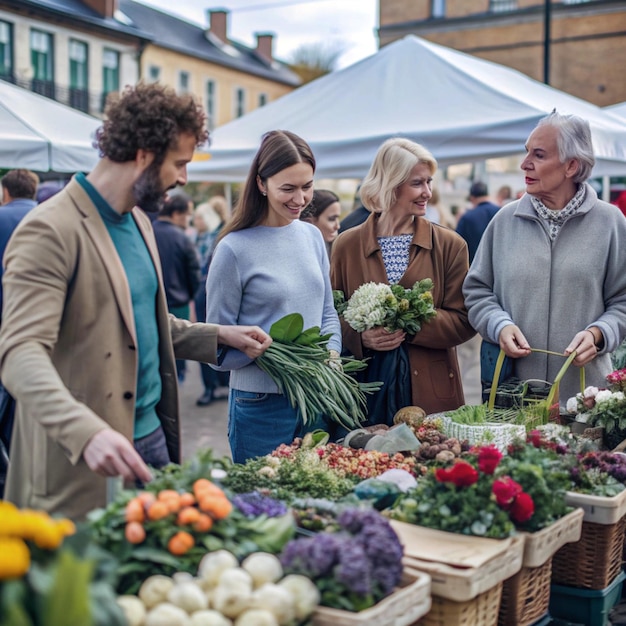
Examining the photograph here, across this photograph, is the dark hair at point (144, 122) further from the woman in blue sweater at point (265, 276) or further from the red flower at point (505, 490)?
the red flower at point (505, 490)

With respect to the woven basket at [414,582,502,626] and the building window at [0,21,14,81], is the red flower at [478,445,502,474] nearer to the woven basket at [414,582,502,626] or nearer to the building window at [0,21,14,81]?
the woven basket at [414,582,502,626]

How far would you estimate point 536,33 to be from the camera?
2847cm

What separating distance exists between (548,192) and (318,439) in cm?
147

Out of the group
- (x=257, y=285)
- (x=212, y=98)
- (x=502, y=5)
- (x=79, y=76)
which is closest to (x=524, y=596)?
(x=257, y=285)

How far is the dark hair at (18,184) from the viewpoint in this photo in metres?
6.16

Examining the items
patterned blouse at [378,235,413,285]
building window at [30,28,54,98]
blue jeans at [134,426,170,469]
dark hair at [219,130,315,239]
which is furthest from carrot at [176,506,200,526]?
building window at [30,28,54,98]

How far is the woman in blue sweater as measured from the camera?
3.42 meters

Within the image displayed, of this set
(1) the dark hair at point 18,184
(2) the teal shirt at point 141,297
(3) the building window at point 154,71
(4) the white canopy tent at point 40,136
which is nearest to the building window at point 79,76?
(3) the building window at point 154,71

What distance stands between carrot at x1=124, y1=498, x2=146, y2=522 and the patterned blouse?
7.25 ft

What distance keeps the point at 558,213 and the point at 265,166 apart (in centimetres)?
131

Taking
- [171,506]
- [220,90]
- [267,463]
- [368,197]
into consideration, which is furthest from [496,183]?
[220,90]

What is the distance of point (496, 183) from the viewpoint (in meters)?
16.5

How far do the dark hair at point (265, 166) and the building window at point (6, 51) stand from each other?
27.3 metres

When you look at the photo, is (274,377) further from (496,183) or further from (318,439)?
(496,183)
